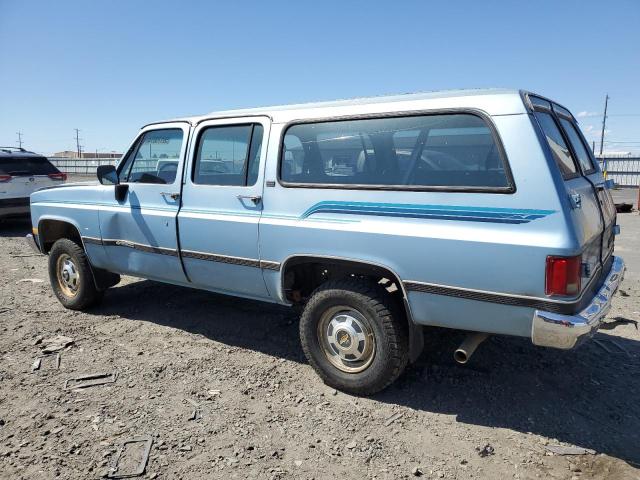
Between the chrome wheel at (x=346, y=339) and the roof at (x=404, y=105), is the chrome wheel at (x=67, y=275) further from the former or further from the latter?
the chrome wheel at (x=346, y=339)

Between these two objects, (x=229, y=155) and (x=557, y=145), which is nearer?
(x=557, y=145)

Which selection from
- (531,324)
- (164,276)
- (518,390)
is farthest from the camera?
(164,276)

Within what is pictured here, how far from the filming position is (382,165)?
10.9ft

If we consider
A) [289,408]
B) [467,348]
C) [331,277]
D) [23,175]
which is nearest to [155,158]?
[331,277]

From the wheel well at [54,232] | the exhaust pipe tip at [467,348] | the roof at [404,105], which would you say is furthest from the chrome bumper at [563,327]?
the wheel well at [54,232]

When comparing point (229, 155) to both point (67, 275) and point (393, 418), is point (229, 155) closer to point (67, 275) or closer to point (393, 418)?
point (393, 418)

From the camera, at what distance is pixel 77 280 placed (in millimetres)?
5395

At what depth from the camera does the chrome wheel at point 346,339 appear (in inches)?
136

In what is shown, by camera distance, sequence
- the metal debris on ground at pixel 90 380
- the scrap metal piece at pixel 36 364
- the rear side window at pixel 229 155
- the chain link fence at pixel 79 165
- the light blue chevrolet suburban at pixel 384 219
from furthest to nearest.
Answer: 1. the chain link fence at pixel 79 165
2. the scrap metal piece at pixel 36 364
3. the rear side window at pixel 229 155
4. the metal debris on ground at pixel 90 380
5. the light blue chevrolet suburban at pixel 384 219

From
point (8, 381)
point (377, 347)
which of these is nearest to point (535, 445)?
point (377, 347)

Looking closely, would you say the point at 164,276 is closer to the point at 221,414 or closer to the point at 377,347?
the point at 221,414

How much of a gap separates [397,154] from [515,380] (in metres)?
1.99

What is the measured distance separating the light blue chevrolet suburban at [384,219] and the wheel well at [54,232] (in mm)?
1132

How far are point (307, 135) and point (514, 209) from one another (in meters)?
1.65
